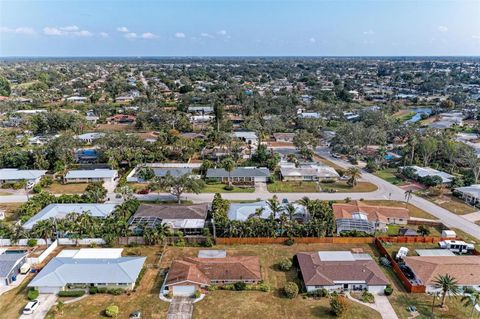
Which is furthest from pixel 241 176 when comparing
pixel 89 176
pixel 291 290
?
pixel 291 290

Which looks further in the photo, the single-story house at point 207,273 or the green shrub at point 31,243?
the green shrub at point 31,243

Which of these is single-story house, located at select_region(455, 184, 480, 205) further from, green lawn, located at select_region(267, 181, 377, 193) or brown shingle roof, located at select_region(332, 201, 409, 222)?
brown shingle roof, located at select_region(332, 201, 409, 222)

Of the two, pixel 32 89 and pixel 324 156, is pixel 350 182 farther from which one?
pixel 32 89

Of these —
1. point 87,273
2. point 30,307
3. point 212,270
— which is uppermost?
point 87,273

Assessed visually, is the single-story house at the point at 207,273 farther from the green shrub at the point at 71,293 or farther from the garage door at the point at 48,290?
the garage door at the point at 48,290

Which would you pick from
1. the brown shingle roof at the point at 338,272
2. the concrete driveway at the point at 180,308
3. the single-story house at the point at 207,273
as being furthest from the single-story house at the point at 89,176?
the brown shingle roof at the point at 338,272

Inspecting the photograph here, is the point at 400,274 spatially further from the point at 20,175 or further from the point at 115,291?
the point at 20,175

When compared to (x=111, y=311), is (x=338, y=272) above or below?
above
